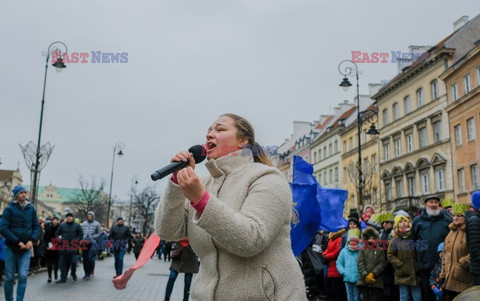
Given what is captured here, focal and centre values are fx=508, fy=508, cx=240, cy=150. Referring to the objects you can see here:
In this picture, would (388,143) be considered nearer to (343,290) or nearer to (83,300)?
(343,290)

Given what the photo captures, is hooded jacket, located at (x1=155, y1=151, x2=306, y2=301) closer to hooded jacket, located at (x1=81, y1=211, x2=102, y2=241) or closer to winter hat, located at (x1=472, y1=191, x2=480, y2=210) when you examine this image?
winter hat, located at (x1=472, y1=191, x2=480, y2=210)

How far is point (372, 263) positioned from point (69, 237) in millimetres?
8576

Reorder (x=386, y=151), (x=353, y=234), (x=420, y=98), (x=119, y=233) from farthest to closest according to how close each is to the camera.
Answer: (x=386, y=151)
(x=420, y=98)
(x=119, y=233)
(x=353, y=234)

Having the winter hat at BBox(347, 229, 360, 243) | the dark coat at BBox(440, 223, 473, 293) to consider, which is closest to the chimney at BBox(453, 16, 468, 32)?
the winter hat at BBox(347, 229, 360, 243)

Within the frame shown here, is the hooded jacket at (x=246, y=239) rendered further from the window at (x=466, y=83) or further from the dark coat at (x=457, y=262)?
the window at (x=466, y=83)

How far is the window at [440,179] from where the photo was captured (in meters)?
38.2

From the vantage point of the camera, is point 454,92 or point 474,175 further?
point 454,92

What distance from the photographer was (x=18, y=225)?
8633 millimetres

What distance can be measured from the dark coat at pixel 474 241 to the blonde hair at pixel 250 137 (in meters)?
4.85

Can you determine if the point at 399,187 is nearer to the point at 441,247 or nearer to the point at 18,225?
the point at 441,247

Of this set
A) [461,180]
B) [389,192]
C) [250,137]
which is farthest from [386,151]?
[250,137]

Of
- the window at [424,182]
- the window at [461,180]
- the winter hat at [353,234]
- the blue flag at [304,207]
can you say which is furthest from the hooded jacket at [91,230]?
the window at [424,182]

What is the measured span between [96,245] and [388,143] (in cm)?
3714

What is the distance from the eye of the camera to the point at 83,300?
10.1 meters
